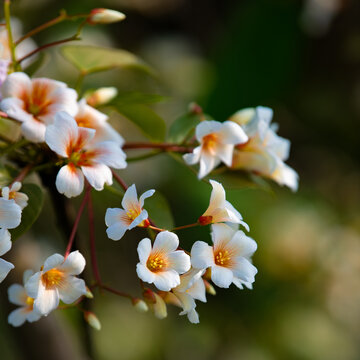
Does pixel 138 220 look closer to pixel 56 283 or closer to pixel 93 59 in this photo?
pixel 56 283

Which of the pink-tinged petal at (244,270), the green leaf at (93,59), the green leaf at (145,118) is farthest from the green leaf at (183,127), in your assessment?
the pink-tinged petal at (244,270)

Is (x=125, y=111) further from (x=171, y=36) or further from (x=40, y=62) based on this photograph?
(x=171, y=36)

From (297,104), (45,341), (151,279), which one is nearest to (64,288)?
(151,279)

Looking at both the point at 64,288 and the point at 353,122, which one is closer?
the point at 64,288

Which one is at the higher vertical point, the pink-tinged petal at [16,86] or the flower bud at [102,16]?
the flower bud at [102,16]

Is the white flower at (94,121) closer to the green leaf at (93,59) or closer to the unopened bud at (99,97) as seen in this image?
the unopened bud at (99,97)

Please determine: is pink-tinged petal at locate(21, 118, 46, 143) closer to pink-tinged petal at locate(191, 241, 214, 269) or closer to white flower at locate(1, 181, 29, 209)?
white flower at locate(1, 181, 29, 209)

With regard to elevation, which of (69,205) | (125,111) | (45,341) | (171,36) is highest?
(125,111)
